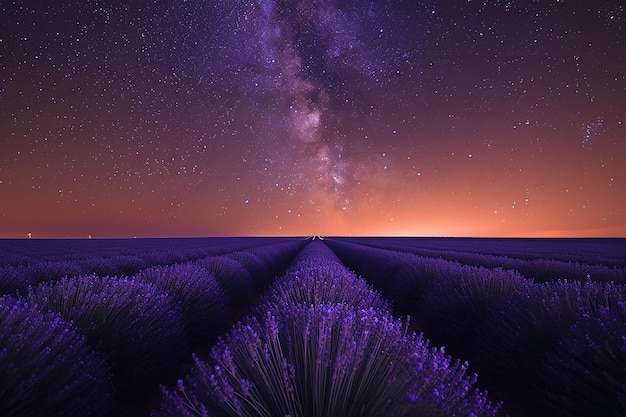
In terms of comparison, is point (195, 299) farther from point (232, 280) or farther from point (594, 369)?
point (594, 369)

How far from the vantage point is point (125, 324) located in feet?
8.48

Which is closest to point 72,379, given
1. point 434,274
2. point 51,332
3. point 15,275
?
point 51,332

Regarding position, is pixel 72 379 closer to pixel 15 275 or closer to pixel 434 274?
pixel 15 275

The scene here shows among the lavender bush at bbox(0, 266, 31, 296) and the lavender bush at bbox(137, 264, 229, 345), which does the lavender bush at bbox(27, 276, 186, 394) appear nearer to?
Answer: the lavender bush at bbox(137, 264, 229, 345)

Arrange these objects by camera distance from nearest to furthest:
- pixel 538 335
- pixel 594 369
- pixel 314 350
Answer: pixel 314 350 → pixel 594 369 → pixel 538 335

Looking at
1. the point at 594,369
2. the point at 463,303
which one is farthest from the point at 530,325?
the point at 463,303

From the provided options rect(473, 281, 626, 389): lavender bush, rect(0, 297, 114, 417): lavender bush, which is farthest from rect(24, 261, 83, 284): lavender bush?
rect(473, 281, 626, 389): lavender bush

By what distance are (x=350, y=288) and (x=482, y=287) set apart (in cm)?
165

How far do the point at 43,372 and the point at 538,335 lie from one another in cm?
297

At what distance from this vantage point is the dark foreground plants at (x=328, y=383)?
45.6 inches

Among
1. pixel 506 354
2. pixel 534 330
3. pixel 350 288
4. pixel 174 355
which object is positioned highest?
pixel 350 288

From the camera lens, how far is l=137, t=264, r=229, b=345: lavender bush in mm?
3850

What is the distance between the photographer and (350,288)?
2908 millimetres

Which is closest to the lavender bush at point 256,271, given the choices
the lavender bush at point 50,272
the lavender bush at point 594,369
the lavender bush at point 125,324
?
the lavender bush at point 50,272
